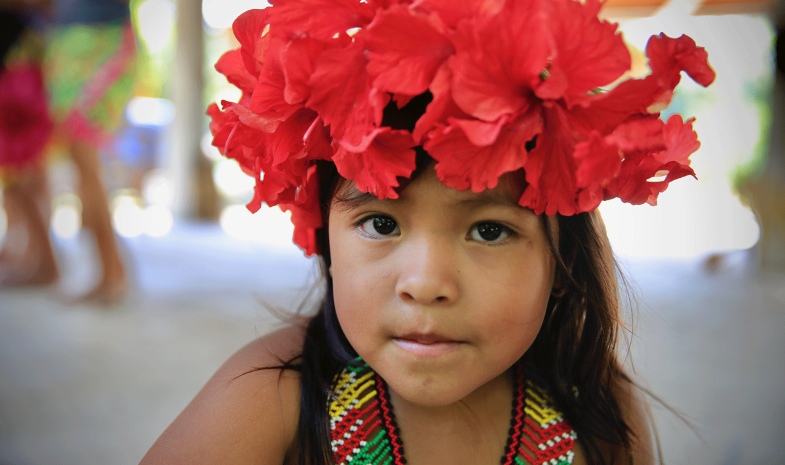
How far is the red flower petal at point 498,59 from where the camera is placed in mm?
574

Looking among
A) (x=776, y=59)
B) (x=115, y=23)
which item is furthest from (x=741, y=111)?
(x=115, y=23)

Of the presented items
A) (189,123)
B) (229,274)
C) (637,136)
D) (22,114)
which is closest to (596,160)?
(637,136)

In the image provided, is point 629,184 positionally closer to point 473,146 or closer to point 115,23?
point 473,146

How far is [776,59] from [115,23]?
172 inches

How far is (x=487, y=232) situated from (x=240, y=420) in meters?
0.42

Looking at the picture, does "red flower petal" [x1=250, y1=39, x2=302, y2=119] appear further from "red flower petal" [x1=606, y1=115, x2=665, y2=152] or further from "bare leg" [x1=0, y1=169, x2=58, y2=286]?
"bare leg" [x1=0, y1=169, x2=58, y2=286]

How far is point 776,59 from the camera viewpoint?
4.14 meters

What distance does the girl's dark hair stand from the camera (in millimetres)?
856

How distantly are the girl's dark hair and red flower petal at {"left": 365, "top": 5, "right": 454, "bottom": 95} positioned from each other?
0.78ft

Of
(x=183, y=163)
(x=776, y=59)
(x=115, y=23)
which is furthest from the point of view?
(x=183, y=163)

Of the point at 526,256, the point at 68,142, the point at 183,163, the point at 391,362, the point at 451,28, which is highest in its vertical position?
the point at 183,163

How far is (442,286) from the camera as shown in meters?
0.67

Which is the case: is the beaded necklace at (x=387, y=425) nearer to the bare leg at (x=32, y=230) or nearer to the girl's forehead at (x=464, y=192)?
the girl's forehead at (x=464, y=192)

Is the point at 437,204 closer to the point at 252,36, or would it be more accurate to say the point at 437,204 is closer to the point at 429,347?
the point at 429,347
